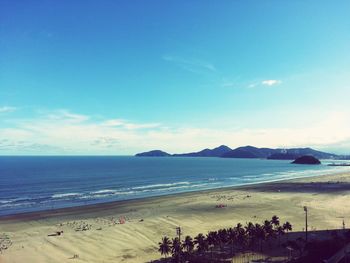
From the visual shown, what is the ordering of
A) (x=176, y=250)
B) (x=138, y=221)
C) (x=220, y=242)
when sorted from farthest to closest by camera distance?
(x=138, y=221)
(x=220, y=242)
(x=176, y=250)

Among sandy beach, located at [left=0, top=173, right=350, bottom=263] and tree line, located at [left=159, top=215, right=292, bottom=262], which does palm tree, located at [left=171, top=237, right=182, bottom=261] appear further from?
sandy beach, located at [left=0, top=173, right=350, bottom=263]

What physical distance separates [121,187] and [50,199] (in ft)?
113

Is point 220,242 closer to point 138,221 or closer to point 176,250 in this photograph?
point 176,250

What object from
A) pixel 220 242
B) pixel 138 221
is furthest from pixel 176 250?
pixel 138 221

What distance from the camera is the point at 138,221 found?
69.4 metres

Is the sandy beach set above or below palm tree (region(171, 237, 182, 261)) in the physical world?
below

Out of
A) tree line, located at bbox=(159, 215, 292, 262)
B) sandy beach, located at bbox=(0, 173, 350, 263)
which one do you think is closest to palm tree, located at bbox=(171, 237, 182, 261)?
tree line, located at bbox=(159, 215, 292, 262)

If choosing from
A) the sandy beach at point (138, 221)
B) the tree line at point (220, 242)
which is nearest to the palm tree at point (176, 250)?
the tree line at point (220, 242)

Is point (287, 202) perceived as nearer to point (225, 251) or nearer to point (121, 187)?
point (225, 251)

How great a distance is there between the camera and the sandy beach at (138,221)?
51.0 metres

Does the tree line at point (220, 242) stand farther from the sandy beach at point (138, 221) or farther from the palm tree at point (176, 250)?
the sandy beach at point (138, 221)

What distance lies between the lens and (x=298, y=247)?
45.8 m

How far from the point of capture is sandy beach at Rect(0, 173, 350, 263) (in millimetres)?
50969

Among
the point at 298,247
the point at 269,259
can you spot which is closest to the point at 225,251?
the point at 269,259
